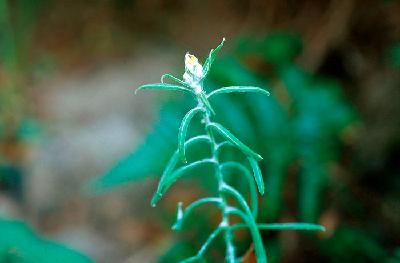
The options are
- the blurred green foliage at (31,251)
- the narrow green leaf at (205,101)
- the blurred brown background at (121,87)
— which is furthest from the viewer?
the blurred brown background at (121,87)

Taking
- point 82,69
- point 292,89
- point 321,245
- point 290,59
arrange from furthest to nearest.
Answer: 1. point 82,69
2. point 290,59
3. point 292,89
4. point 321,245

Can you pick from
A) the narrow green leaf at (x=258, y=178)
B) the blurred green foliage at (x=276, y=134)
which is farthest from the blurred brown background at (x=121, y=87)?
the narrow green leaf at (x=258, y=178)

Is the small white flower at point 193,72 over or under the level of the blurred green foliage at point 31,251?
under

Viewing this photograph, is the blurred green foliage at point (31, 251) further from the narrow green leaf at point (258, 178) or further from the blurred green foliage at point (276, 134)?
the narrow green leaf at point (258, 178)

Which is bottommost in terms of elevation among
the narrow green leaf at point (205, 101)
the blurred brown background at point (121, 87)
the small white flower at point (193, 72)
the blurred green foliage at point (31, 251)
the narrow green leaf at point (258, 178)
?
the narrow green leaf at point (258, 178)

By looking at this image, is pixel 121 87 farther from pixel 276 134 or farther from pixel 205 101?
pixel 205 101

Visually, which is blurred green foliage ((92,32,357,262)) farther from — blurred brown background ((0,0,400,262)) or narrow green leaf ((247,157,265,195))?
narrow green leaf ((247,157,265,195))

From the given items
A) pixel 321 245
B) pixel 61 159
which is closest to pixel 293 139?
pixel 321 245

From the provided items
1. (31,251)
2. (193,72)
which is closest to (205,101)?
(193,72)

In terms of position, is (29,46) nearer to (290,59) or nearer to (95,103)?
(95,103)
